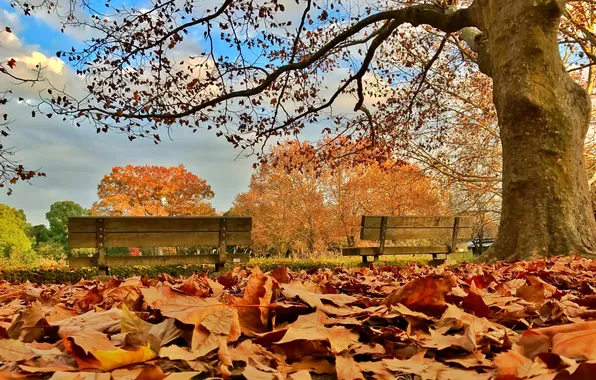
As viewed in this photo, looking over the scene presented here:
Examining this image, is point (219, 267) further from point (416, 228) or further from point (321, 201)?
point (321, 201)

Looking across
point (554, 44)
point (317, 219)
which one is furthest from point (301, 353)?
point (317, 219)

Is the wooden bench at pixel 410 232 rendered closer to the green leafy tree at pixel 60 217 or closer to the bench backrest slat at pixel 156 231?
the bench backrest slat at pixel 156 231

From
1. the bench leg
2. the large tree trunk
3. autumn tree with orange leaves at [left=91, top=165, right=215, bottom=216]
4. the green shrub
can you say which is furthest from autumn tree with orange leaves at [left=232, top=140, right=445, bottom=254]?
the large tree trunk

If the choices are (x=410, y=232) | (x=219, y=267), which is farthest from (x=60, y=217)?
(x=410, y=232)

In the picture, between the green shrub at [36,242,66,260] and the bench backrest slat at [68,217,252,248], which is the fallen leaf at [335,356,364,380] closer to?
the bench backrest slat at [68,217,252,248]

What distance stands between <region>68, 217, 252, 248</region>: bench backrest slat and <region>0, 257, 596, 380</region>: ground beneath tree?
18.1 ft

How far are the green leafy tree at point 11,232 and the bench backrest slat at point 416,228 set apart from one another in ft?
77.7

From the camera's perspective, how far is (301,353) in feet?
3.31

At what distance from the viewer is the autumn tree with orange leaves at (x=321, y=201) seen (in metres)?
25.2

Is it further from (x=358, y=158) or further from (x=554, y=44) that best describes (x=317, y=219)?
(x=554, y=44)

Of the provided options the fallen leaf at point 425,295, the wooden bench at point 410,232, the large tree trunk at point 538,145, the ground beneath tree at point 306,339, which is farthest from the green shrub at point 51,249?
the fallen leaf at point 425,295

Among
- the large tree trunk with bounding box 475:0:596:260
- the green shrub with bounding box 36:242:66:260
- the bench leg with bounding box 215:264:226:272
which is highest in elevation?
the large tree trunk with bounding box 475:0:596:260

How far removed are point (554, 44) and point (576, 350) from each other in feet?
19.1

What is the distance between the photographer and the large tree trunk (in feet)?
16.8
